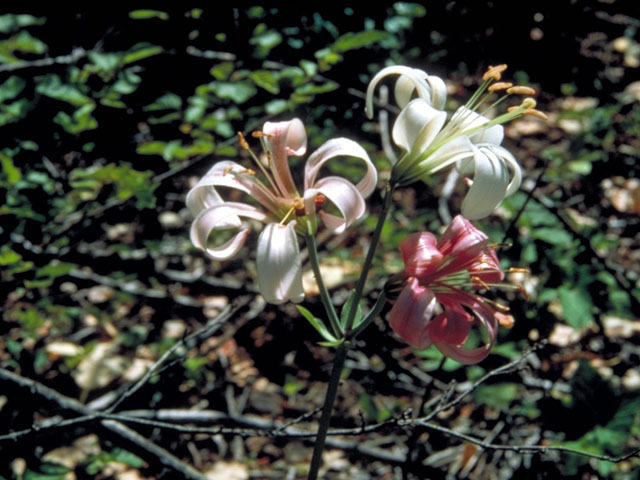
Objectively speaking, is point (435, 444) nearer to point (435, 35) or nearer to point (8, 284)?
point (8, 284)

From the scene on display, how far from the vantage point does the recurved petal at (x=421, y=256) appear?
1.07 metres

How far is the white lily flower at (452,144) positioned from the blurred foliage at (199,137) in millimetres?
532

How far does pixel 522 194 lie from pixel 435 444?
1.10 m

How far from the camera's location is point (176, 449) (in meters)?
2.35

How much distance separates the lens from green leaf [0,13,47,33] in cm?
200

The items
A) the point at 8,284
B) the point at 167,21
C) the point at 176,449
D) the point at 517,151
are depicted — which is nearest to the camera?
the point at 8,284

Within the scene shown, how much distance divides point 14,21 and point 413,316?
1.94m

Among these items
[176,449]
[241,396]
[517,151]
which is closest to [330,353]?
[241,396]

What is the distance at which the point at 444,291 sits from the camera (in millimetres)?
1152

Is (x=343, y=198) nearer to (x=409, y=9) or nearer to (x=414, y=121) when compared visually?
(x=414, y=121)

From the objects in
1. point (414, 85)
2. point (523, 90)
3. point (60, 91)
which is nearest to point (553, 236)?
point (523, 90)

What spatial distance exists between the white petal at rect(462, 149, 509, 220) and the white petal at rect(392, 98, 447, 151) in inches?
4.3

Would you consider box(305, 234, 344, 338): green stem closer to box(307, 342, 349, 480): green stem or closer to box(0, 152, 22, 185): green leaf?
box(307, 342, 349, 480): green stem

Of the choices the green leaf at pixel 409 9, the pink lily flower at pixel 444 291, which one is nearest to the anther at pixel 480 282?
the pink lily flower at pixel 444 291
